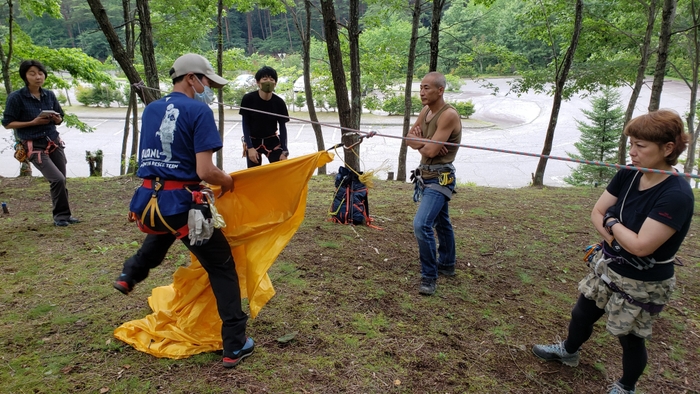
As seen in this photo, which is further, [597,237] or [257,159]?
[597,237]

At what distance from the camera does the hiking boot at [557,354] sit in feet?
10.5

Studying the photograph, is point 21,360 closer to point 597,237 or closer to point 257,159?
point 257,159

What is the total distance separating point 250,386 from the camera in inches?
108

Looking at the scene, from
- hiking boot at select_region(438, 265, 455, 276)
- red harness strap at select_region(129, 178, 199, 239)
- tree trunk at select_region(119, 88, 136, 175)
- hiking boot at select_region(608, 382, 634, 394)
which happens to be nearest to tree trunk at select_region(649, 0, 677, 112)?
hiking boot at select_region(438, 265, 455, 276)

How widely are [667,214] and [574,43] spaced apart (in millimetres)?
9017

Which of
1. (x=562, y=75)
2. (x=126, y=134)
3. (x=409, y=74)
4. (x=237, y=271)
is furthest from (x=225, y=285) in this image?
(x=126, y=134)

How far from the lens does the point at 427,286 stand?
418 centimetres

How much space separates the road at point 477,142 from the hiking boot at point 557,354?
1219cm

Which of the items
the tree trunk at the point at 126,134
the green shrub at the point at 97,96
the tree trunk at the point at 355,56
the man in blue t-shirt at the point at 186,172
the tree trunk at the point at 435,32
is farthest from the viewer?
the green shrub at the point at 97,96

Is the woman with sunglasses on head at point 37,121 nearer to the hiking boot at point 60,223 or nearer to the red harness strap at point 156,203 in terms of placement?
the hiking boot at point 60,223

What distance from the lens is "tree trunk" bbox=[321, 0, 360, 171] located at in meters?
6.10

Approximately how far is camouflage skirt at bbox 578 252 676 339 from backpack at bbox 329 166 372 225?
3.70m

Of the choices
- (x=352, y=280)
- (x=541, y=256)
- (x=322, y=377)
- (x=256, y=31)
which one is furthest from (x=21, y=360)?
Result: (x=256, y=31)

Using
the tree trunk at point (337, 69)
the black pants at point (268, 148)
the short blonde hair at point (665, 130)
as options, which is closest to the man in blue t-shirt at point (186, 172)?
the short blonde hair at point (665, 130)
